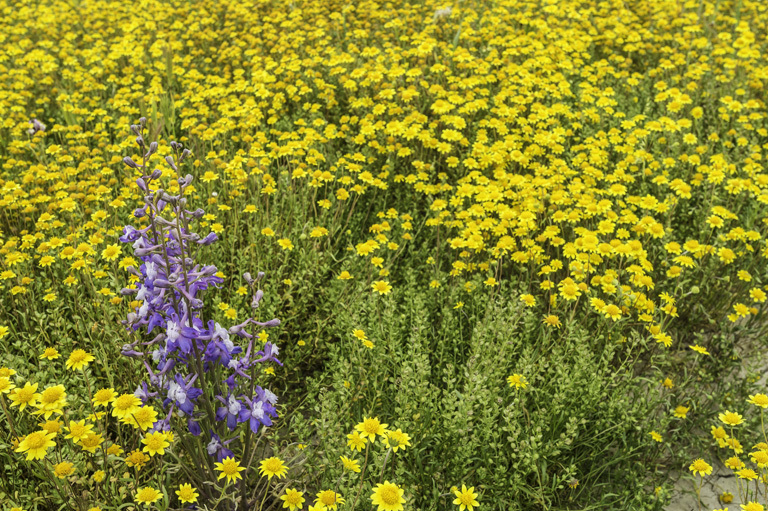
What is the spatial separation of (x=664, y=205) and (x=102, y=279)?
3813 millimetres

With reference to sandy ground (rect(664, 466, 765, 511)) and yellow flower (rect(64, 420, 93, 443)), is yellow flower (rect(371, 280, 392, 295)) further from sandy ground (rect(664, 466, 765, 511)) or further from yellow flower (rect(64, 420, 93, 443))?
sandy ground (rect(664, 466, 765, 511))

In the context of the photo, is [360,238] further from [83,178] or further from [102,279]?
[83,178]

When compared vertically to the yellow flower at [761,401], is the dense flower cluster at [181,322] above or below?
above

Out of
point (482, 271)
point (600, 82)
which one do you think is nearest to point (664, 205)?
point (482, 271)

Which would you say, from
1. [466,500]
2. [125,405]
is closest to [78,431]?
[125,405]

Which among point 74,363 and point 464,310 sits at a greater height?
point 74,363

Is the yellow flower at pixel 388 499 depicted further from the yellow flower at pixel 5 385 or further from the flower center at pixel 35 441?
the yellow flower at pixel 5 385

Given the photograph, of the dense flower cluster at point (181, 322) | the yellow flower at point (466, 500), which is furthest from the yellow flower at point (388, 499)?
the dense flower cluster at point (181, 322)

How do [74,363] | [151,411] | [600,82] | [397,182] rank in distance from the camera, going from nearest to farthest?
[151,411] < [74,363] < [397,182] < [600,82]

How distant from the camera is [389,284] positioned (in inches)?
133

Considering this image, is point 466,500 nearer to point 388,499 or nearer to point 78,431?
point 388,499

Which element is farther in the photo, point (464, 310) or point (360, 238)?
point (360, 238)

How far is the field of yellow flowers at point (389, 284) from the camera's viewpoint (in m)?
2.27

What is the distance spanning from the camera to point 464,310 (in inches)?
144
